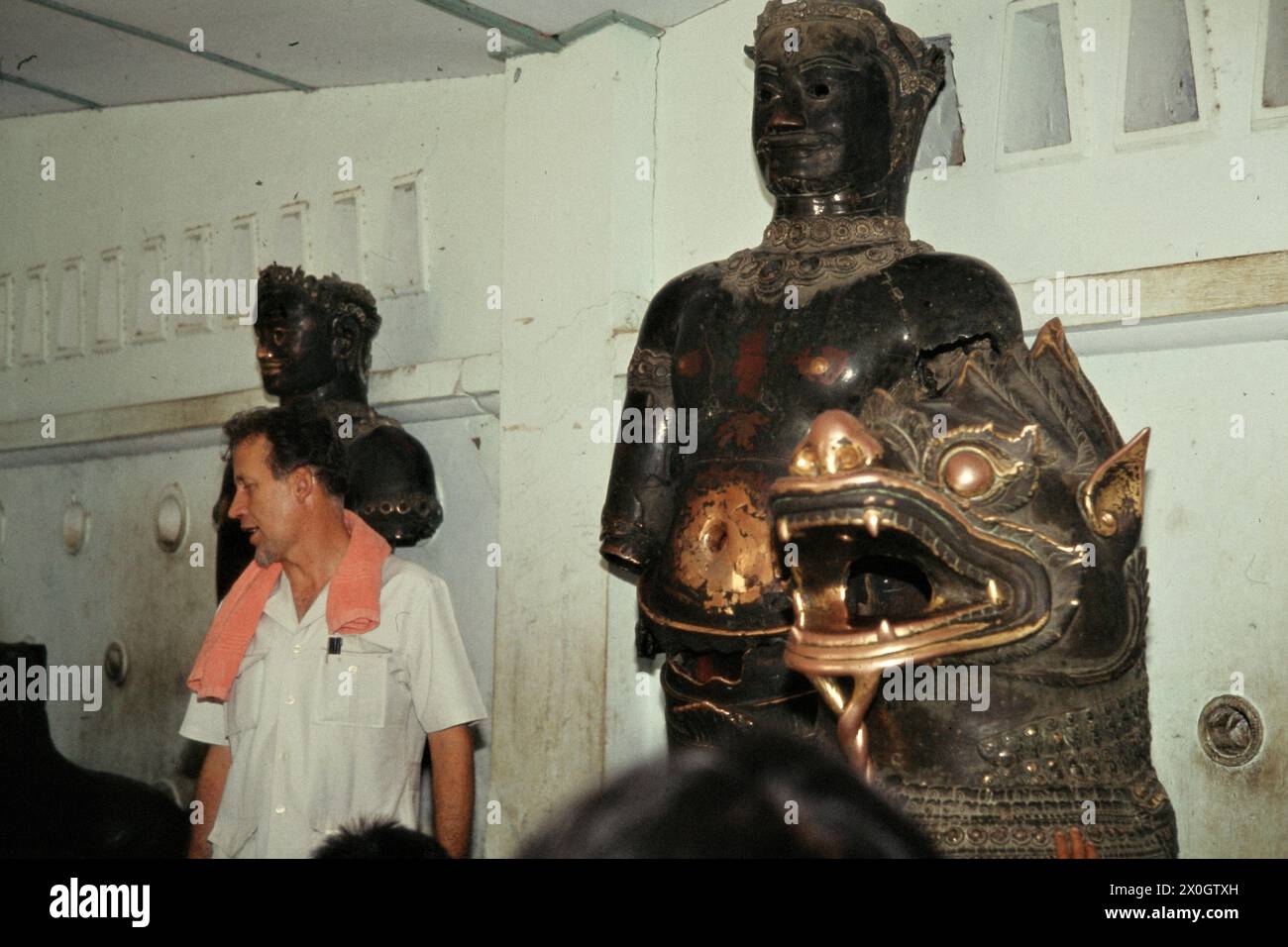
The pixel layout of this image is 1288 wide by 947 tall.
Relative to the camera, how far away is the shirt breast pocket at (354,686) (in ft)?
10.7

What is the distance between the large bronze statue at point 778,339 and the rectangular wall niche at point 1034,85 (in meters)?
0.35

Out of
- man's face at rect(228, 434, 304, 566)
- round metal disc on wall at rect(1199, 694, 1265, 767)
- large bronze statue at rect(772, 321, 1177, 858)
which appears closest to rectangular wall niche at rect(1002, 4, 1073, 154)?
round metal disc on wall at rect(1199, 694, 1265, 767)

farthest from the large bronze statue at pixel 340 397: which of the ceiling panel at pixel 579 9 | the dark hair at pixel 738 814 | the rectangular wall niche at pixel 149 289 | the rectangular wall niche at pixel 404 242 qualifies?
the dark hair at pixel 738 814

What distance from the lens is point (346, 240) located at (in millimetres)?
4777

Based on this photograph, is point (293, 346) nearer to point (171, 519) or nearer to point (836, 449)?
point (171, 519)

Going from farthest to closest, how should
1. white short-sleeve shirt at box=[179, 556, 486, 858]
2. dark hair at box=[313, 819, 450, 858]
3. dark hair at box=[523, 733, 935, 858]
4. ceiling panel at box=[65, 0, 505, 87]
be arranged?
ceiling panel at box=[65, 0, 505, 87] < white short-sleeve shirt at box=[179, 556, 486, 858] < dark hair at box=[313, 819, 450, 858] < dark hair at box=[523, 733, 935, 858]

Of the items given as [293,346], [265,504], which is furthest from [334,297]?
[265,504]

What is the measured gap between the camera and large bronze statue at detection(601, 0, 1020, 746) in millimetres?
2891

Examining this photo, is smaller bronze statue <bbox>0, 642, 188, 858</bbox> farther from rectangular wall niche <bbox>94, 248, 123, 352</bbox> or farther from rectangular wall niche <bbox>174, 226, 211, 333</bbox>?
rectangular wall niche <bbox>94, 248, 123, 352</bbox>

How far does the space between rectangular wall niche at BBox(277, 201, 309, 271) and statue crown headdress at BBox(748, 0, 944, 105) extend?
2091 mm

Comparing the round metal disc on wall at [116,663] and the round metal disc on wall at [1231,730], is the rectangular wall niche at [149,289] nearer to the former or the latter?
the round metal disc on wall at [116,663]

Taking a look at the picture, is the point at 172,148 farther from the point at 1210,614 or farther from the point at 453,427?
the point at 1210,614

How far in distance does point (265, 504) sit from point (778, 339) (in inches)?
43.2

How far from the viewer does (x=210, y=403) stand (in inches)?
198
